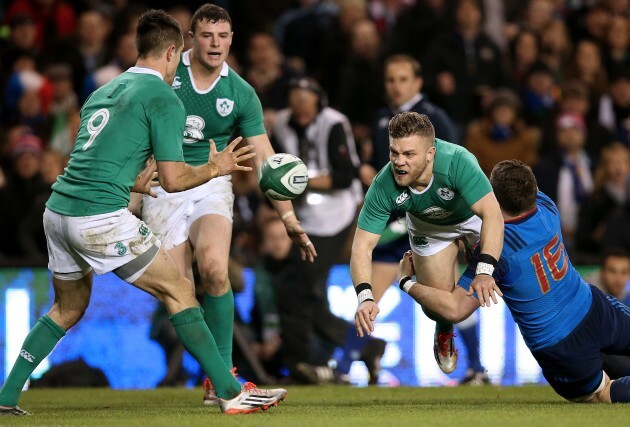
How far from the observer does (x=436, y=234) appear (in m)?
8.80

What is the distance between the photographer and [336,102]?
48.4 ft

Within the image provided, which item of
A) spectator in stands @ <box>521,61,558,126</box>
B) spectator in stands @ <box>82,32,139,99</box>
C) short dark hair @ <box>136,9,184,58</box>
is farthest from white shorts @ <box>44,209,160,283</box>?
spectator in stands @ <box>521,61,558,126</box>

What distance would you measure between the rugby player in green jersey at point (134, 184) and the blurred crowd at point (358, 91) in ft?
12.0

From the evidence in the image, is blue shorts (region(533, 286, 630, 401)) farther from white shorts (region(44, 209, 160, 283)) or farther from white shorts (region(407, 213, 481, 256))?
white shorts (region(44, 209, 160, 283))

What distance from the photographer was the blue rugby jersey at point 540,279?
7.85 meters

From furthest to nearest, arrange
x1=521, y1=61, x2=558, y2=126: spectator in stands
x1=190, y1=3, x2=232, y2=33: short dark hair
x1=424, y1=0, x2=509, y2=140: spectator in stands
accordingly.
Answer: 1. x1=521, y1=61, x2=558, y2=126: spectator in stands
2. x1=424, y1=0, x2=509, y2=140: spectator in stands
3. x1=190, y1=3, x2=232, y2=33: short dark hair

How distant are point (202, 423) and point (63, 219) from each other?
1.53 m

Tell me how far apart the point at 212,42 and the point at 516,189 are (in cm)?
241

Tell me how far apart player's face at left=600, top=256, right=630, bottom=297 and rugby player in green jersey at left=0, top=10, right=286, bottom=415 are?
4633 millimetres

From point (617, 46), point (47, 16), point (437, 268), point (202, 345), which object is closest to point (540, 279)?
point (437, 268)

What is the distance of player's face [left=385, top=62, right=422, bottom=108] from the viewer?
10836 millimetres

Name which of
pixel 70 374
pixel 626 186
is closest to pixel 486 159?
pixel 626 186

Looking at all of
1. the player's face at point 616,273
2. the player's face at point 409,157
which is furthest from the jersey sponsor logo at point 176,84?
the player's face at point 616,273

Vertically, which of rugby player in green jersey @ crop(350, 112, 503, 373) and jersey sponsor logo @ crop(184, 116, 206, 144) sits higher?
jersey sponsor logo @ crop(184, 116, 206, 144)
